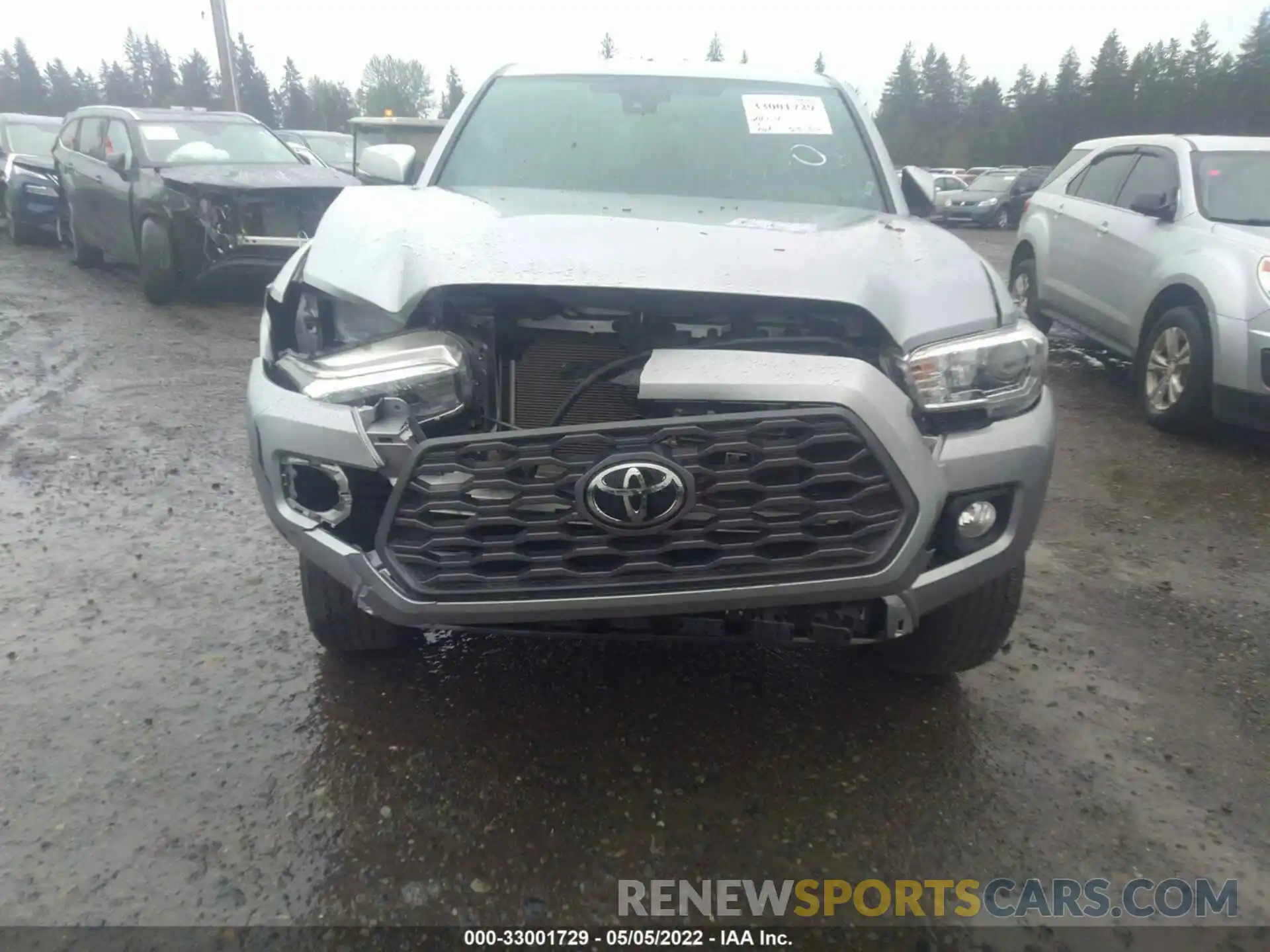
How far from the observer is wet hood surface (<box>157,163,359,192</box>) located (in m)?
7.45

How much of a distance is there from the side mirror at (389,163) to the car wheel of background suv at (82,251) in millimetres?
7504

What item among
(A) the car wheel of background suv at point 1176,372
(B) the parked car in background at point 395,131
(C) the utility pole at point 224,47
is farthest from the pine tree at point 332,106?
(A) the car wheel of background suv at point 1176,372

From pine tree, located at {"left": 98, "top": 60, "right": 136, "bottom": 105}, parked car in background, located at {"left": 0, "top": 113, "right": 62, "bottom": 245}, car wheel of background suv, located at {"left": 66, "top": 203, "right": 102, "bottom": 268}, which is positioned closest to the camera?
car wheel of background suv, located at {"left": 66, "top": 203, "right": 102, "bottom": 268}

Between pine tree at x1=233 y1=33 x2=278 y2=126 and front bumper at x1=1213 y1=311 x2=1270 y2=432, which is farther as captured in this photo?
pine tree at x1=233 y1=33 x2=278 y2=126

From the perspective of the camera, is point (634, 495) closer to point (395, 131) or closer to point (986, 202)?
point (395, 131)

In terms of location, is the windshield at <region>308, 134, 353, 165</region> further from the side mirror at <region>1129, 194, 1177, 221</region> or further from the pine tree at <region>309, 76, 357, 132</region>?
the pine tree at <region>309, 76, 357, 132</region>

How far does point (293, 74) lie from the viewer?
75125mm

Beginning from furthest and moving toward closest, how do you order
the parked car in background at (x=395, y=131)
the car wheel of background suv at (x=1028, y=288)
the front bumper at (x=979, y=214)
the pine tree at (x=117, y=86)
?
the pine tree at (x=117, y=86) → the front bumper at (x=979, y=214) → the parked car in background at (x=395, y=131) → the car wheel of background suv at (x=1028, y=288)

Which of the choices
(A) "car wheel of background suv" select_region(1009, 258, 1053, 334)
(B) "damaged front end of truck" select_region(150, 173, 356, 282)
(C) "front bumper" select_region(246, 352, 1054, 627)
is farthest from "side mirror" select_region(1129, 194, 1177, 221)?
(B) "damaged front end of truck" select_region(150, 173, 356, 282)

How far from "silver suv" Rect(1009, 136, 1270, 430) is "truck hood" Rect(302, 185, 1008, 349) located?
2923mm

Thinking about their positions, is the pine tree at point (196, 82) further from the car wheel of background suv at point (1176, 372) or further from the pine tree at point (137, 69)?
the car wheel of background suv at point (1176, 372)

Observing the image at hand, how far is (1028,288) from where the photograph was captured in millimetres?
7555

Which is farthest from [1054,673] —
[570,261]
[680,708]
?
[570,261]

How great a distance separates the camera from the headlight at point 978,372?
2.11m
